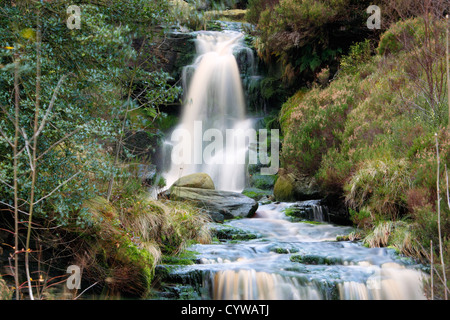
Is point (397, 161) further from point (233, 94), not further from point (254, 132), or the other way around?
point (233, 94)

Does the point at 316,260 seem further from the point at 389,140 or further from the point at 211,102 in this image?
the point at 211,102

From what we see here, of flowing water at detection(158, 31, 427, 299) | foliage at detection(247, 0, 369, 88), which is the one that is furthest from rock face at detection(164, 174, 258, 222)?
foliage at detection(247, 0, 369, 88)

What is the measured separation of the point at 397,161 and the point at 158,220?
4.34m

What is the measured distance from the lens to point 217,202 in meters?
8.61

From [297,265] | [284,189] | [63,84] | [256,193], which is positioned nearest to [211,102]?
[256,193]

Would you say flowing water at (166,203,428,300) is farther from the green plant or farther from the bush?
the bush

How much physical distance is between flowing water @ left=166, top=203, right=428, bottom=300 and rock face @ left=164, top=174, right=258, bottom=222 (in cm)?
187

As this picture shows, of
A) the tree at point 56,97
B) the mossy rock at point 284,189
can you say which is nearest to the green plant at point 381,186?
the mossy rock at point 284,189

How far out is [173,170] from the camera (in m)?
14.6

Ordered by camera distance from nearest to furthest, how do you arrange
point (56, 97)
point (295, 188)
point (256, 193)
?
point (56, 97) < point (295, 188) < point (256, 193)

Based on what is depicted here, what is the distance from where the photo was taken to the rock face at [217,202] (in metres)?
8.16

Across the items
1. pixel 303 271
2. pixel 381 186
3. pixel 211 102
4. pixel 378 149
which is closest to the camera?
pixel 303 271
